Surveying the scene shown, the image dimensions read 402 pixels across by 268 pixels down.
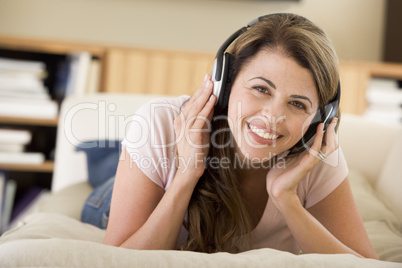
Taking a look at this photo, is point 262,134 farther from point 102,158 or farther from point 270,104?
point 102,158

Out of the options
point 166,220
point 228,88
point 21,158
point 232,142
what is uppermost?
point 228,88

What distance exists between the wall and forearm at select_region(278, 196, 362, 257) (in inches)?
65.2

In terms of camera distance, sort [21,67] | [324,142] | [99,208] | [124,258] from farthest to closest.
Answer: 1. [21,67]
2. [99,208]
3. [324,142]
4. [124,258]

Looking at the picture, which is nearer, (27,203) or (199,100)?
(199,100)

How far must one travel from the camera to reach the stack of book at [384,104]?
6.98 ft

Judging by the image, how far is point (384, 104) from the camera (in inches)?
84.2

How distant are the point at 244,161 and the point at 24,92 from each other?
141 cm

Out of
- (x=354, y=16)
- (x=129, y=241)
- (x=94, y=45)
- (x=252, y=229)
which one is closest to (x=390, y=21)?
(x=354, y=16)

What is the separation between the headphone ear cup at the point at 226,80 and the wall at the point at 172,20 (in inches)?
64.7

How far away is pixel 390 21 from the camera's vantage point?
7.93ft

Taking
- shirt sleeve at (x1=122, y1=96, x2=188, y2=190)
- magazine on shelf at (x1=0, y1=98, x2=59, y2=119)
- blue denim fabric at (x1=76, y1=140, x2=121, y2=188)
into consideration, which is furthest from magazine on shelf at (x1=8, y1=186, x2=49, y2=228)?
shirt sleeve at (x1=122, y1=96, x2=188, y2=190)

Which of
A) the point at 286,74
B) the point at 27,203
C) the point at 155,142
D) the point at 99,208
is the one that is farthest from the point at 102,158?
the point at 27,203

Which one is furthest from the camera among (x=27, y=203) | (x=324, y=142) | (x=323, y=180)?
(x=27, y=203)

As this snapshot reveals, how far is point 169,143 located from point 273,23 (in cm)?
28
